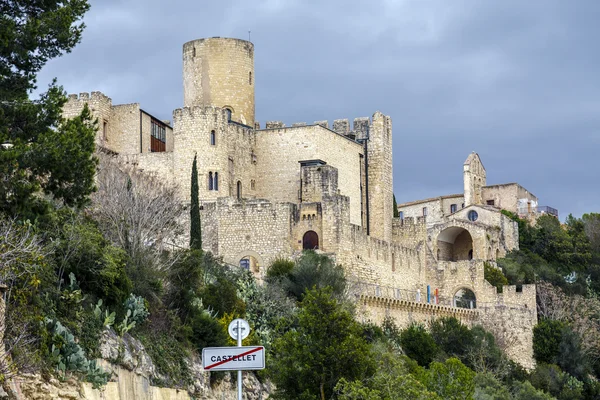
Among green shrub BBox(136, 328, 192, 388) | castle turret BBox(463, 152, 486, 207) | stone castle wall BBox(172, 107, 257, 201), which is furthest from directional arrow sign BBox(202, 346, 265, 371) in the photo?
castle turret BBox(463, 152, 486, 207)

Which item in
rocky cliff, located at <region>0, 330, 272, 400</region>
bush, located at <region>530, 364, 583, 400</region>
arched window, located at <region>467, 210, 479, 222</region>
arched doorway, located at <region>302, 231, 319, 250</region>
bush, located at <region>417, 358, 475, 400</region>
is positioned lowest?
bush, located at <region>530, 364, 583, 400</region>

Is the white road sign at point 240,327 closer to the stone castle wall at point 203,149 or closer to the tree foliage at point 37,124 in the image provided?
the tree foliage at point 37,124

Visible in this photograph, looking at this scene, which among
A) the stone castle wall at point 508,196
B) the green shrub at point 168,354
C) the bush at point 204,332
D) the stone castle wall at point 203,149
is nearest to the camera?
the green shrub at point 168,354

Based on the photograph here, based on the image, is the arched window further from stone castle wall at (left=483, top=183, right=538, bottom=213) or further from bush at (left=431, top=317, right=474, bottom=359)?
bush at (left=431, top=317, right=474, bottom=359)

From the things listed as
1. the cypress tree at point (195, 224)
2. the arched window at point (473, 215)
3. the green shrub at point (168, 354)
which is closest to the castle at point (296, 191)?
the cypress tree at point (195, 224)

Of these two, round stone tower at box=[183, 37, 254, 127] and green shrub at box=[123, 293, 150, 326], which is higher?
round stone tower at box=[183, 37, 254, 127]

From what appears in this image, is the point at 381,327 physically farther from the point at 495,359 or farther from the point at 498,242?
the point at 498,242

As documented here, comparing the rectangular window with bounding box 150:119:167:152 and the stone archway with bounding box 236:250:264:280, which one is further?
the rectangular window with bounding box 150:119:167:152

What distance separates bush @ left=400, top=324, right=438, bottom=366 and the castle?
1.56 metres

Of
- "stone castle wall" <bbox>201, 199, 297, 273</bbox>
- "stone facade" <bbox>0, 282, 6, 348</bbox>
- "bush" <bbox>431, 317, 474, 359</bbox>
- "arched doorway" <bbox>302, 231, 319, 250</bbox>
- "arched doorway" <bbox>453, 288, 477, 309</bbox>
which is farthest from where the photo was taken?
"arched doorway" <bbox>453, 288, 477, 309</bbox>

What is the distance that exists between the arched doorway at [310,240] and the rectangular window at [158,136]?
11.1 m

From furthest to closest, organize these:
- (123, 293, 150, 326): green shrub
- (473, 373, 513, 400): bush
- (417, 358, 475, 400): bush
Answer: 1. (473, 373, 513, 400): bush
2. (417, 358, 475, 400): bush
3. (123, 293, 150, 326): green shrub

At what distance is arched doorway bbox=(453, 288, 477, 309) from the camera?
199 feet

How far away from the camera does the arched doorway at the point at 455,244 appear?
72.9 metres
